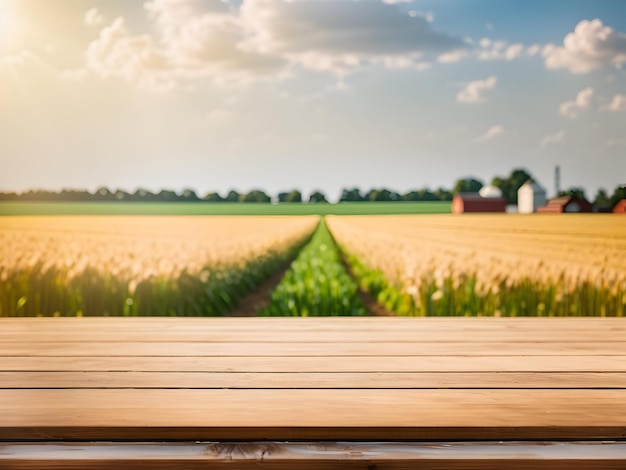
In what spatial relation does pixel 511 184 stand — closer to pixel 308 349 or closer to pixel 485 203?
pixel 485 203

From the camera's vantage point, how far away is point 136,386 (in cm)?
161

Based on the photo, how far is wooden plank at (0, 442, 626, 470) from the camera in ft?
4.09

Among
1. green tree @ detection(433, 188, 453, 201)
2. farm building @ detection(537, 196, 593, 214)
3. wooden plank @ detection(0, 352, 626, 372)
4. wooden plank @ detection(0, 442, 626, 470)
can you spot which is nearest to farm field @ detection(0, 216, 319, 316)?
wooden plank @ detection(0, 352, 626, 372)

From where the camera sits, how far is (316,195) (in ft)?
33.4

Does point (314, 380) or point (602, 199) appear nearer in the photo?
point (314, 380)

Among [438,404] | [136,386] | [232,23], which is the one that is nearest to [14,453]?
[136,386]

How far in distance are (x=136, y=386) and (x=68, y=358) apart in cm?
48

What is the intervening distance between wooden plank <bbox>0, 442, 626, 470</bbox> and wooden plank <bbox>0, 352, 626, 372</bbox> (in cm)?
50

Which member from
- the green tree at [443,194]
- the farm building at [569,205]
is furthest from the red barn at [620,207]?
the green tree at [443,194]

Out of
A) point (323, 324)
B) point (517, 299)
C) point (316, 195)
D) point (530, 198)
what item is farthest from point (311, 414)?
point (316, 195)

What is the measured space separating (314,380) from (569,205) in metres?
4.86

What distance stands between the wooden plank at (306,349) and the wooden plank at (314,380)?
0.28 m

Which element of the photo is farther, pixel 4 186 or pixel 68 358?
pixel 4 186

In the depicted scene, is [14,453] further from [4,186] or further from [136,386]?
[4,186]
